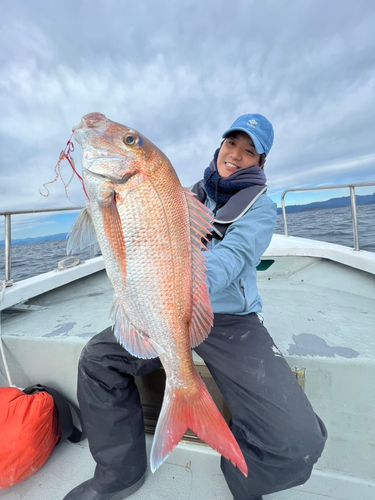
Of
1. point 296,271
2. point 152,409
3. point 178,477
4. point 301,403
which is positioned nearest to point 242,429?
point 301,403

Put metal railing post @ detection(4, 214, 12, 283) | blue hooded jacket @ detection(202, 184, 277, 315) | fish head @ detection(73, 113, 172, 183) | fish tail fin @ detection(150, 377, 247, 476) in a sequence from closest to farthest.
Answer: fish head @ detection(73, 113, 172, 183)
fish tail fin @ detection(150, 377, 247, 476)
blue hooded jacket @ detection(202, 184, 277, 315)
metal railing post @ detection(4, 214, 12, 283)

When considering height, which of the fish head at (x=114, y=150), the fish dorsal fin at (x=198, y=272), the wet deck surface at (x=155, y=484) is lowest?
the wet deck surface at (x=155, y=484)

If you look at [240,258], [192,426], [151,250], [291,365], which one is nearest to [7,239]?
[151,250]

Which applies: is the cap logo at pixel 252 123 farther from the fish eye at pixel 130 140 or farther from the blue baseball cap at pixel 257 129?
the fish eye at pixel 130 140

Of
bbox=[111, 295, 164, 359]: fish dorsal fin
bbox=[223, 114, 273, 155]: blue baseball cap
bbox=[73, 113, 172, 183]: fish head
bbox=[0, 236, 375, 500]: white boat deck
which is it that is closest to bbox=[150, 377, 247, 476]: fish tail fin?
bbox=[111, 295, 164, 359]: fish dorsal fin

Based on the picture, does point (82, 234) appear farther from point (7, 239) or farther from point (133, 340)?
point (7, 239)

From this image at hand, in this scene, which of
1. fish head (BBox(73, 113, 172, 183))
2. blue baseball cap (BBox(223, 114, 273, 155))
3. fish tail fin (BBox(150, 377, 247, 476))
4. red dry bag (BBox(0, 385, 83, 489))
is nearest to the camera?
fish head (BBox(73, 113, 172, 183))

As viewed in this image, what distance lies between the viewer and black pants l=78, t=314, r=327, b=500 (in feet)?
4.53

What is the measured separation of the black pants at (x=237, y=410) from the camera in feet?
4.53

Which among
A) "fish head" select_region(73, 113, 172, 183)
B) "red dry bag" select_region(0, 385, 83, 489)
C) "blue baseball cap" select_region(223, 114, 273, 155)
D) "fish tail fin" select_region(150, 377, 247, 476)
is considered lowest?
"red dry bag" select_region(0, 385, 83, 489)

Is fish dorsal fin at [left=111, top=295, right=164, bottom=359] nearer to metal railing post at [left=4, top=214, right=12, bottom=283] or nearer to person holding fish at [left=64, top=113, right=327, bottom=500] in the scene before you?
person holding fish at [left=64, top=113, right=327, bottom=500]

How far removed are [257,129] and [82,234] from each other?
1549mm

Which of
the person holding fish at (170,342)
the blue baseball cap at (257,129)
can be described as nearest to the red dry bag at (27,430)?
the person holding fish at (170,342)

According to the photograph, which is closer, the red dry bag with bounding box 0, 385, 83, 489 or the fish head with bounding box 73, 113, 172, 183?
the fish head with bounding box 73, 113, 172, 183
